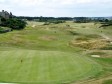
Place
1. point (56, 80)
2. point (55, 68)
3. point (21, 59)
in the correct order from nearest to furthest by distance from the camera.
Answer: point (56, 80) < point (55, 68) < point (21, 59)

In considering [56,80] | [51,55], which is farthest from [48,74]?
[51,55]

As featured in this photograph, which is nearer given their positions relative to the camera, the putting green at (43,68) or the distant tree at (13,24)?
the putting green at (43,68)

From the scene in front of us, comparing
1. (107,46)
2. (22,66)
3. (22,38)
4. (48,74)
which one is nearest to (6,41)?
(22,38)

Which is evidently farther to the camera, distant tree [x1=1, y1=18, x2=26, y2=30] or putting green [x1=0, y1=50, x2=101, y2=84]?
distant tree [x1=1, y1=18, x2=26, y2=30]

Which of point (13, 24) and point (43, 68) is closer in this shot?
point (43, 68)

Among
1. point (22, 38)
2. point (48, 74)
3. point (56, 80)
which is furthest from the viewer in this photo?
point (22, 38)

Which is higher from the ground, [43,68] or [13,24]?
[43,68]

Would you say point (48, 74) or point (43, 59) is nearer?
point (48, 74)

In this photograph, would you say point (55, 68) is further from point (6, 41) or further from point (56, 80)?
point (6, 41)
